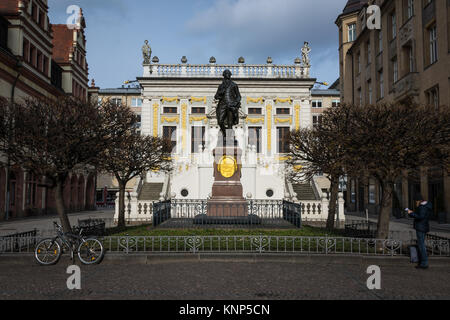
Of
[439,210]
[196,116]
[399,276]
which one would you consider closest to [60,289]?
[399,276]

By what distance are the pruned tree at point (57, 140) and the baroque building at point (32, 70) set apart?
30.7ft

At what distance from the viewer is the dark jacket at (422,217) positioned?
9141 millimetres

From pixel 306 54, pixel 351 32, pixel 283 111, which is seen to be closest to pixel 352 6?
pixel 351 32

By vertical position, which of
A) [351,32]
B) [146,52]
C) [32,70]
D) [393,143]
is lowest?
[393,143]

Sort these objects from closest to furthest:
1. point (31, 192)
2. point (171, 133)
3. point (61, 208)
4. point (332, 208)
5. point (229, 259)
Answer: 1. point (229, 259)
2. point (61, 208)
3. point (332, 208)
4. point (31, 192)
5. point (171, 133)

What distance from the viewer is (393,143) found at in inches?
416

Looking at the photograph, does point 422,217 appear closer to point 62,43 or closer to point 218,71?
point 218,71

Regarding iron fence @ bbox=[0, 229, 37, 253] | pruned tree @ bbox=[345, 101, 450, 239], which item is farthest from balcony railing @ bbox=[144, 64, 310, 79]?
iron fence @ bbox=[0, 229, 37, 253]

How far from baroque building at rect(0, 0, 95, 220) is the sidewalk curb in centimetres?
1177

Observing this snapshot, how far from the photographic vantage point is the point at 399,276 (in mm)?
8430

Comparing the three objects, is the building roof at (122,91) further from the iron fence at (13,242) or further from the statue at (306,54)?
the iron fence at (13,242)

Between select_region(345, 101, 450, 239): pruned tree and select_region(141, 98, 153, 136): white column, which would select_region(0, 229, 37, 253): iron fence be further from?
select_region(141, 98, 153, 136): white column

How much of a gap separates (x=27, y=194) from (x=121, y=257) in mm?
22996

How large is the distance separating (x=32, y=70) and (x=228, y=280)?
27619 mm
